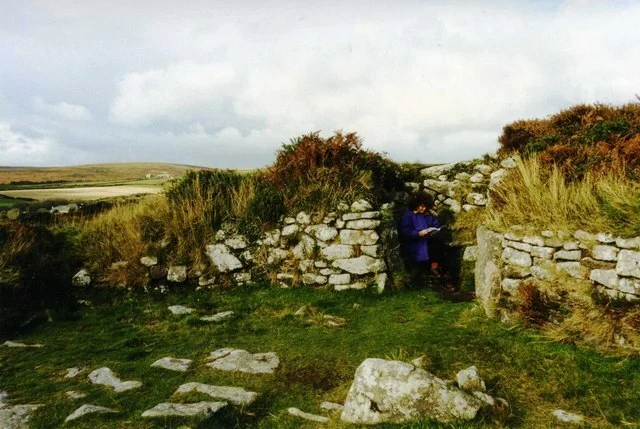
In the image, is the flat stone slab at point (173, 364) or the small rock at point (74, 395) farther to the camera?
the flat stone slab at point (173, 364)

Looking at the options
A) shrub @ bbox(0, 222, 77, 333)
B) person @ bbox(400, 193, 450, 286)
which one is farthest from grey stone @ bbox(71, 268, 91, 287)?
person @ bbox(400, 193, 450, 286)

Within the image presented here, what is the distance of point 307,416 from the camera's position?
14.6 feet

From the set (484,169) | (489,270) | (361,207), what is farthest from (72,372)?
(484,169)

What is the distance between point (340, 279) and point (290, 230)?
5.00 feet

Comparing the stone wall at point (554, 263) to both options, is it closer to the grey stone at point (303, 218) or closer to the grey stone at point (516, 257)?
the grey stone at point (516, 257)

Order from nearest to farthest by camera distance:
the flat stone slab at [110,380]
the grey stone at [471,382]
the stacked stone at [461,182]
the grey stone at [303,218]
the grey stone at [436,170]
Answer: the grey stone at [471,382] < the flat stone slab at [110,380] < the grey stone at [303,218] < the stacked stone at [461,182] < the grey stone at [436,170]

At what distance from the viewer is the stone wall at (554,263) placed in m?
5.65

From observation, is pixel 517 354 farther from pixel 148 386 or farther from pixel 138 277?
pixel 138 277

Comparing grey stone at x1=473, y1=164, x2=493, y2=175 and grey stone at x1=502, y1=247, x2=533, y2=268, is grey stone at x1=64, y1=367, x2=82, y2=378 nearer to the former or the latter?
grey stone at x1=502, y1=247, x2=533, y2=268

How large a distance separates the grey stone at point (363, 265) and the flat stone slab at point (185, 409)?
473 cm

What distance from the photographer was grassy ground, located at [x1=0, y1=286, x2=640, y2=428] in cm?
455

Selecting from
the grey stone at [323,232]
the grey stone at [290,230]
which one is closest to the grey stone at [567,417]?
the grey stone at [323,232]

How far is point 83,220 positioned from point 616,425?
12085mm

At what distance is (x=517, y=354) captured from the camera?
18.6ft
